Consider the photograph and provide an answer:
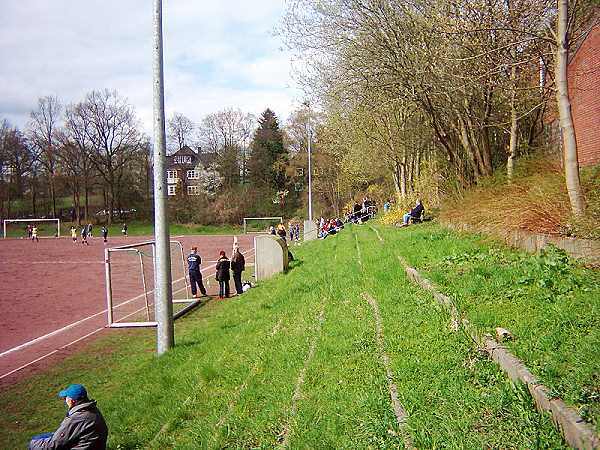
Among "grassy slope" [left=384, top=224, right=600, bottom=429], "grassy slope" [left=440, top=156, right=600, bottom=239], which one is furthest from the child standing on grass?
"grassy slope" [left=384, top=224, right=600, bottom=429]

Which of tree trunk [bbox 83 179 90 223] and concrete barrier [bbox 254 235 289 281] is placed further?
tree trunk [bbox 83 179 90 223]

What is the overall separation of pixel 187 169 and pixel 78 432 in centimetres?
8658

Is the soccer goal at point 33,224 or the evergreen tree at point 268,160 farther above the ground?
the evergreen tree at point 268,160

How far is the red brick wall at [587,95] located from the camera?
51.8 ft

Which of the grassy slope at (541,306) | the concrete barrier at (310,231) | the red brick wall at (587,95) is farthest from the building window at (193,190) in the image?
the grassy slope at (541,306)

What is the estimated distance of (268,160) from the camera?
259ft

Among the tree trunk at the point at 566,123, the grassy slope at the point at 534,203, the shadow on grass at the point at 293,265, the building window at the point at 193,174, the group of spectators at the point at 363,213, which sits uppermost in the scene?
the building window at the point at 193,174

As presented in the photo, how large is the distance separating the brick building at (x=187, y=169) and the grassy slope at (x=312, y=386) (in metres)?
69.5

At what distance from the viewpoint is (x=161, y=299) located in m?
10.6

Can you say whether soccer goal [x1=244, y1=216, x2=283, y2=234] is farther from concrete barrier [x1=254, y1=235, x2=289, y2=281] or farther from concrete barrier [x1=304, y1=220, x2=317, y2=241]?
concrete barrier [x1=254, y1=235, x2=289, y2=281]

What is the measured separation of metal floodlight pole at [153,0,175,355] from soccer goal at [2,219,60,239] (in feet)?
231

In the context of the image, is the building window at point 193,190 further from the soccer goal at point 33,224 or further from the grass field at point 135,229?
the soccer goal at point 33,224

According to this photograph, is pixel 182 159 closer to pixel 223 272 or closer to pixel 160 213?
pixel 223 272

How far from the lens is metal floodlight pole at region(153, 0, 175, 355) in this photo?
10375mm
